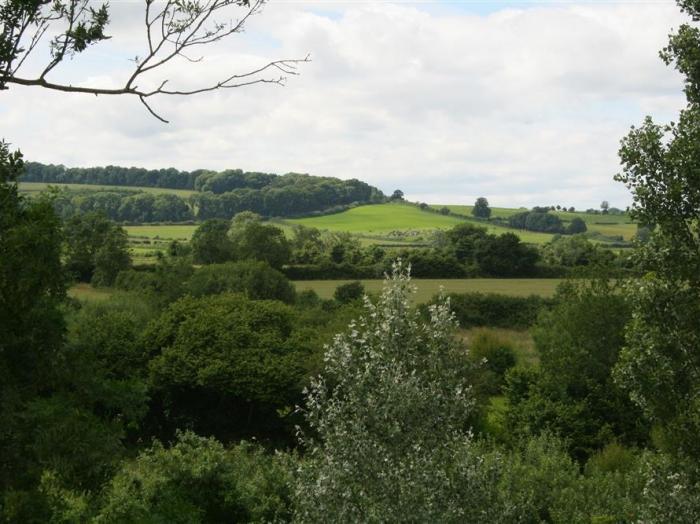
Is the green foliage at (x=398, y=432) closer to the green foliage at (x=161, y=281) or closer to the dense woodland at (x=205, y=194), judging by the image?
the green foliage at (x=161, y=281)

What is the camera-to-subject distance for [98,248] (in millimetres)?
78250

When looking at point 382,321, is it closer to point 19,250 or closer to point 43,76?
point 43,76

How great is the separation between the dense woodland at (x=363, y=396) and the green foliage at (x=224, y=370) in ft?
0.36

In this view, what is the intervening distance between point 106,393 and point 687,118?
50.1 feet

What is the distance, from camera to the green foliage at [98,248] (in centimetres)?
7688

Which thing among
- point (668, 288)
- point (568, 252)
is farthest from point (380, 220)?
point (668, 288)

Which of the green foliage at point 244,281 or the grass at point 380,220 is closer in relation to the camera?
the green foliage at point 244,281

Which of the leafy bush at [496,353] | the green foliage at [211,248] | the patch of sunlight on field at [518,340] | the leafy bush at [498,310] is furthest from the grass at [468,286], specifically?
the leafy bush at [496,353]

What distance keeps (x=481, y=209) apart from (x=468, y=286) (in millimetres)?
66874

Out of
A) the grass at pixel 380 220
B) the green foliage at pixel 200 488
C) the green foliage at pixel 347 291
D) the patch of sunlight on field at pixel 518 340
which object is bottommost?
the patch of sunlight on field at pixel 518 340

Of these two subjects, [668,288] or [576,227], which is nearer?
[668,288]

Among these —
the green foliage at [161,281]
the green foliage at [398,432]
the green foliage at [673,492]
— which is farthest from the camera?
the green foliage at [161,281]

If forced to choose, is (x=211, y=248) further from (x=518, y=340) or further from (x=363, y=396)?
(x=363, y=396)

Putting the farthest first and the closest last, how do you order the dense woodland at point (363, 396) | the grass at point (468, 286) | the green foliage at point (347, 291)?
the grass at point (468, 286)
the green foliage at point (347, 291)
the dense woodland at point (363, 396)
